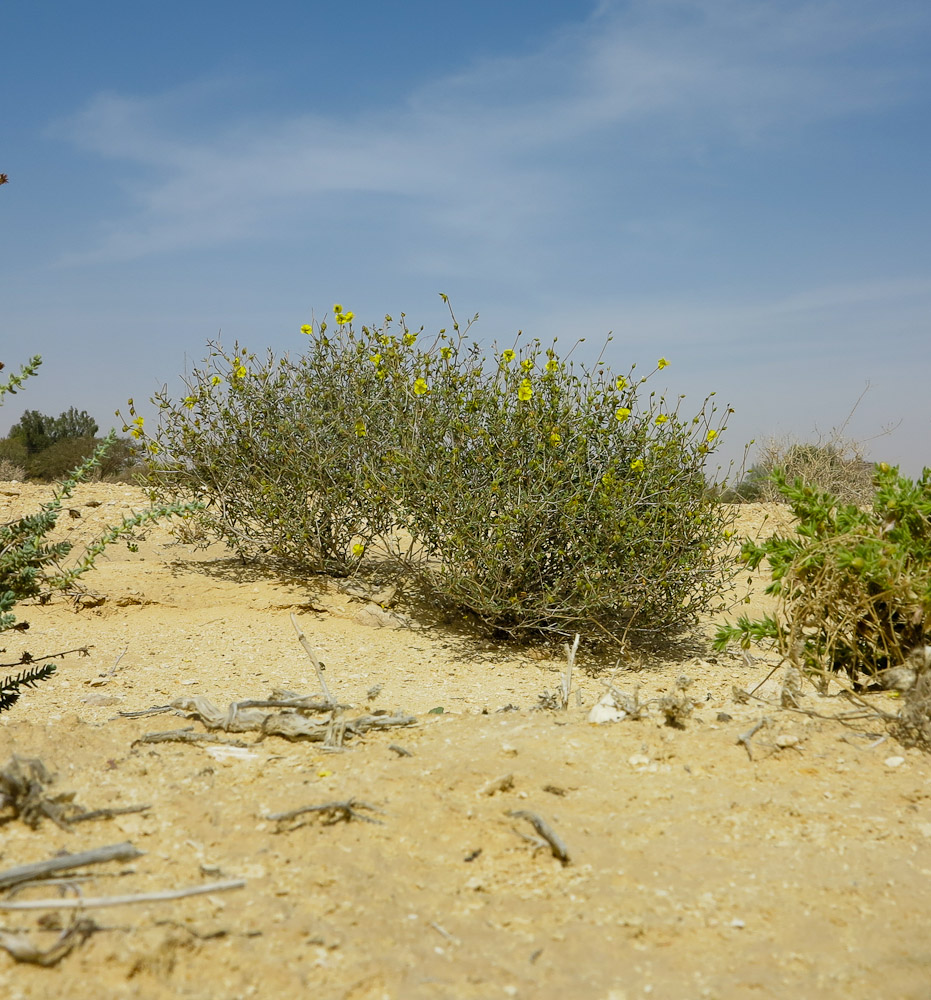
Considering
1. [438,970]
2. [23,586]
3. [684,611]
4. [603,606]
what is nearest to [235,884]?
[438,970]

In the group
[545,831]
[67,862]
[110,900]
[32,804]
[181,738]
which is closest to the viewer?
[110,900]

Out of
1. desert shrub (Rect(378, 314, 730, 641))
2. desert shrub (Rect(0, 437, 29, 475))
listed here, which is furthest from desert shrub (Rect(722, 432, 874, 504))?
desert shrub (Rect(0, 437, 29, 475))

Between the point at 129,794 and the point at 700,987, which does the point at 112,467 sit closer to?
the point at 129,794

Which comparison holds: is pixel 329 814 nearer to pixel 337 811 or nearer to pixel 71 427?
pixel 337 811

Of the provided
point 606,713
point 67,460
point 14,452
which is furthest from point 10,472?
point 606,713

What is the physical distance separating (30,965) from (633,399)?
543 cm

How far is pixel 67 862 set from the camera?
→ 2035mm

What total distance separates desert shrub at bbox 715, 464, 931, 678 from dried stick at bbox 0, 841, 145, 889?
250 cm

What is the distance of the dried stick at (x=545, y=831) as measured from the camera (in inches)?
92.8

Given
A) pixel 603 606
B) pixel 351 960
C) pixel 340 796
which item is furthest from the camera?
pixel 603 606

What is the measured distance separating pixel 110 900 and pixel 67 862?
19 cm

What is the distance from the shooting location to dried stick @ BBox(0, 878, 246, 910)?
6.14ft

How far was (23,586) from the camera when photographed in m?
3.30

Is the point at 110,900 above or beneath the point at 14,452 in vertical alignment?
beneath
